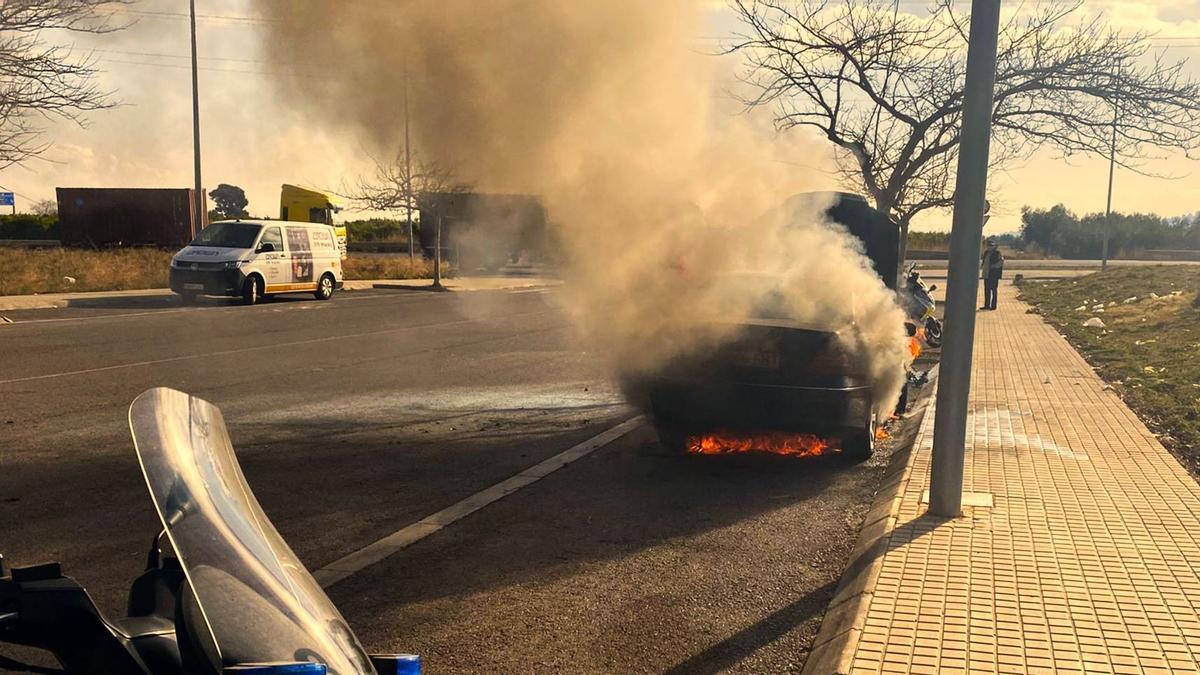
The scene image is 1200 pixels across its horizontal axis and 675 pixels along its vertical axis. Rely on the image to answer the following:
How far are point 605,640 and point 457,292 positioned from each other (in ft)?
79.7

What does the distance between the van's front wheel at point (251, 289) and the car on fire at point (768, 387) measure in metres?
16.3

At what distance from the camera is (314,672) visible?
1.62 meters

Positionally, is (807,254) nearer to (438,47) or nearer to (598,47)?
(598,47)

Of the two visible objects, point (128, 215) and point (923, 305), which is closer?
point (923, 305)

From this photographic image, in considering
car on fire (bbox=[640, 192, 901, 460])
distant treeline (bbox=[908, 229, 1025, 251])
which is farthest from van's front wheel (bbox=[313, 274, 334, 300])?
distant treeline (bbox=[908, 229, 1025, 251])

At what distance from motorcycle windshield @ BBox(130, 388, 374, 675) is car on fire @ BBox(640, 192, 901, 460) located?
5112 mm

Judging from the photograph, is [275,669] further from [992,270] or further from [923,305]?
[992,270]

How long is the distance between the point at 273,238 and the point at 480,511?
17975mm

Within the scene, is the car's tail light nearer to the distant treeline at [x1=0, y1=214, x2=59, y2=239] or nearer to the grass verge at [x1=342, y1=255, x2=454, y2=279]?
the grass verge at [x1=342, y1=255, x2=454, y2=279]

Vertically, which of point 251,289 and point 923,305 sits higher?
point 923,305

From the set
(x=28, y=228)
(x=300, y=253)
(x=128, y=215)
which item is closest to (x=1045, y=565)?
(x=300, y=253)

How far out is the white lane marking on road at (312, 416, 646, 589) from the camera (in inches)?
198

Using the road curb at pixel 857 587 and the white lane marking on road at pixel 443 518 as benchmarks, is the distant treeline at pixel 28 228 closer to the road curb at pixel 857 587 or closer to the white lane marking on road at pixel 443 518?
the white lane marking on road at pixel 443 518

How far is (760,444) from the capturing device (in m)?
7.68
